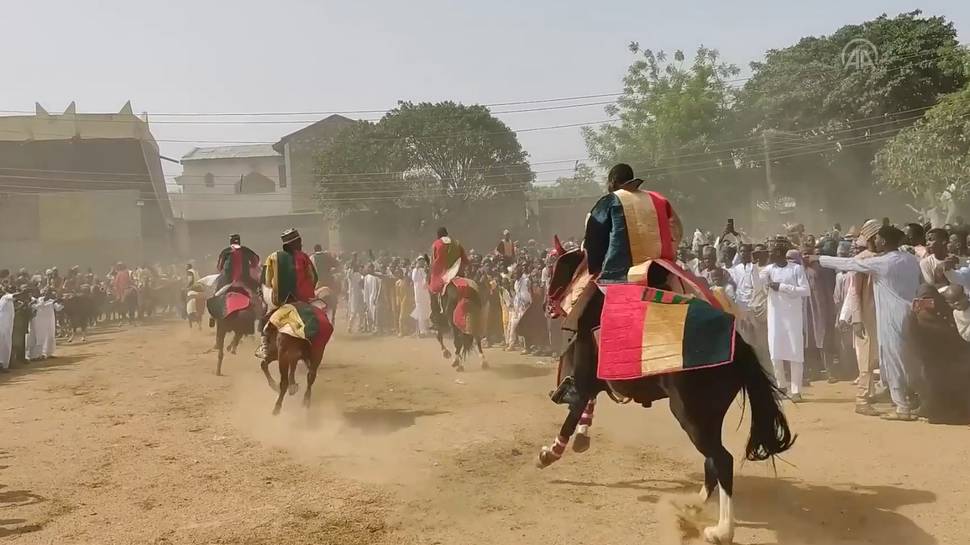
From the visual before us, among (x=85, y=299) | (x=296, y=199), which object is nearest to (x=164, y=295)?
(x=85, y=299)

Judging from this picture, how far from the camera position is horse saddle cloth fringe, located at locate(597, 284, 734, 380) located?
16.7 feet

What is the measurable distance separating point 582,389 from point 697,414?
45.9 inches

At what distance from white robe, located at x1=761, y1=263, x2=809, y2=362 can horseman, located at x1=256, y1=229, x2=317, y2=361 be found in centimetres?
584

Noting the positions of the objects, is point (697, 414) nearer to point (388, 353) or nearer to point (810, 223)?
point (388, 353)

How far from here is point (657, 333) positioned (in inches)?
209

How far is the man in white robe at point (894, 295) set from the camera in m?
8.38

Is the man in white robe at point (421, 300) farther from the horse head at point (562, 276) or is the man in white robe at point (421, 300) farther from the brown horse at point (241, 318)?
the horse head at point (562, 276)

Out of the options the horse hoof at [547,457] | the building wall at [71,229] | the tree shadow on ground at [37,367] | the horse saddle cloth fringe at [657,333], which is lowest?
the tree shadow on ground at [37,367]

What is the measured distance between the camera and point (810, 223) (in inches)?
1491

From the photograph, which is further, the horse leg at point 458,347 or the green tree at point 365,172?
the green tree at point 365,172

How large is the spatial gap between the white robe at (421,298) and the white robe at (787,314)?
10652 millimetres

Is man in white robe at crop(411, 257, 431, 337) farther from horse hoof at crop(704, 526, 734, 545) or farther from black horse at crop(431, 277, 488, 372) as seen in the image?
horse hoof at crop(704, 526, 734, 545)

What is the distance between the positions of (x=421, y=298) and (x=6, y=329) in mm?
8944

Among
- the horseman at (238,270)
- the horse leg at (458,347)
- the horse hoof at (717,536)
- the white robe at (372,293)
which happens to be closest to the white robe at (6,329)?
the horseman at (238,270)
